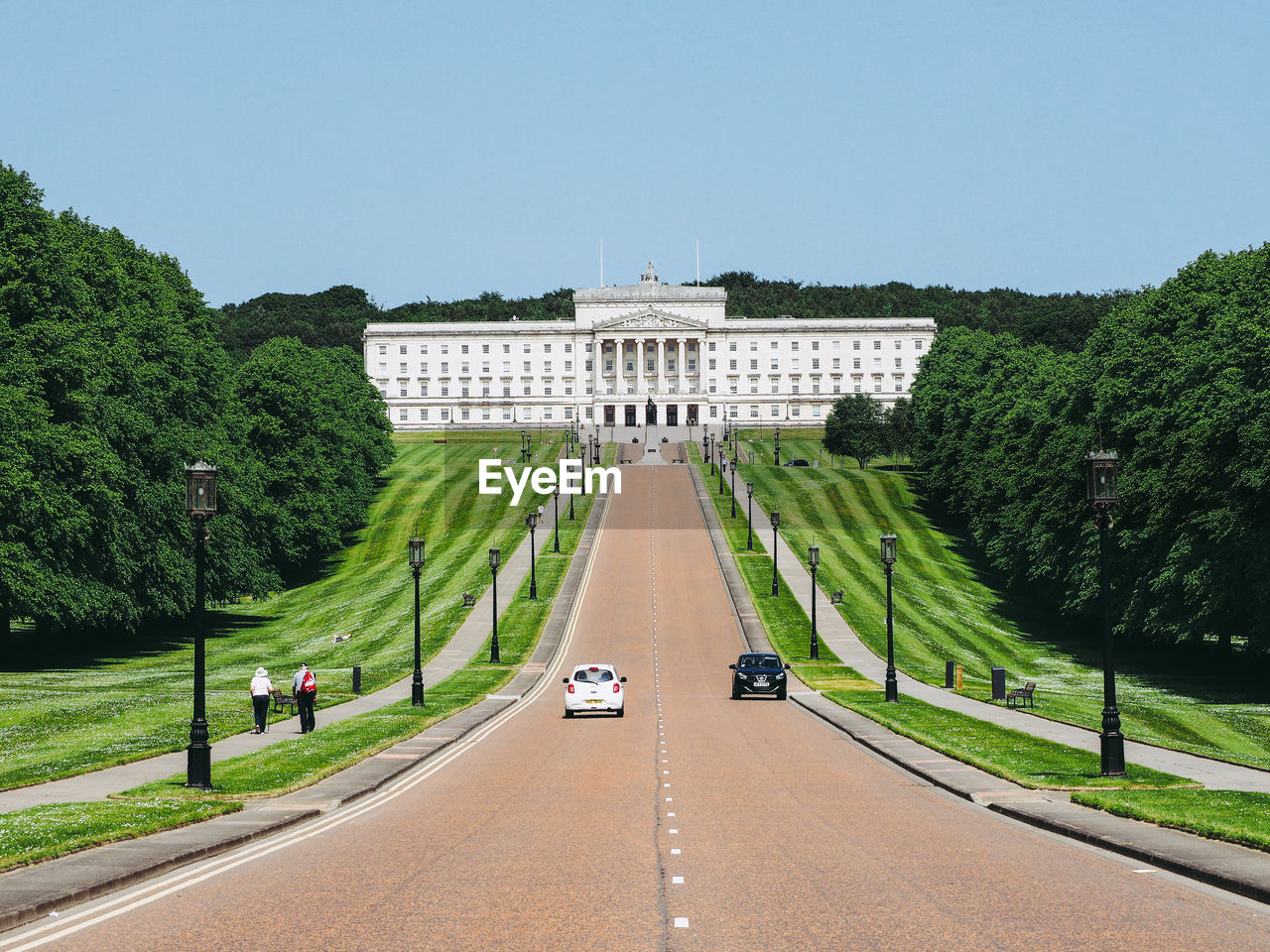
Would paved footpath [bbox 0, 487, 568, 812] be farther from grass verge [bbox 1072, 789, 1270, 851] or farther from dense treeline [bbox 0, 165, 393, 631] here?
grass verge [bbox 1072, 789, 1270, 851]

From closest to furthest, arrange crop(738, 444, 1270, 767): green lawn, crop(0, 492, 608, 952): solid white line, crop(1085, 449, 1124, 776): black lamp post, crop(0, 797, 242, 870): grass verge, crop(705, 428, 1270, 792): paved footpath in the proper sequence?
crop(0, 492, 608, 952): solid white line, crop(0, 797, 242, 870): grass verge, crop(1085, 449, 1124, 776): black lamp post, crop(705, 428, 1270, 792): paved footpath, crop(738, 444, 1270, 767): green lawn

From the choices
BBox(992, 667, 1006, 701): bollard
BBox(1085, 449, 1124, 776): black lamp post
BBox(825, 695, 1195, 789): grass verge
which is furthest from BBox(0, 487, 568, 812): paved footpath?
BBox(992, 667, 1006, 701): bollard

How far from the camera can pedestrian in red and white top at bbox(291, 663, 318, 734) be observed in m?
32.6

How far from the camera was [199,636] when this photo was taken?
24250mm

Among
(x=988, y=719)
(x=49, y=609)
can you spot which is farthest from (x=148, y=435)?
(x=988, y=719)

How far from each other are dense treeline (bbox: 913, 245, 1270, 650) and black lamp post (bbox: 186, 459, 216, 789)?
35.5 metres

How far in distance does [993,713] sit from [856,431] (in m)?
105

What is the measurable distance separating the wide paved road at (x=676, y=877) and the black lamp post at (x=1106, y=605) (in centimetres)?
354

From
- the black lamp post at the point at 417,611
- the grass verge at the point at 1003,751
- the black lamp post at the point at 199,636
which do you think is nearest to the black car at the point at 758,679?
the grass verge at the point at 1003,751

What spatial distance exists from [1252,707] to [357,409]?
85004mm

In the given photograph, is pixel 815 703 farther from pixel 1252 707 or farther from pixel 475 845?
pixel 475 845

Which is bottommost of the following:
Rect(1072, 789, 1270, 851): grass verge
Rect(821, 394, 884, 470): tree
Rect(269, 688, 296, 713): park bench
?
Rect(269, 688, 296, 713): park bench

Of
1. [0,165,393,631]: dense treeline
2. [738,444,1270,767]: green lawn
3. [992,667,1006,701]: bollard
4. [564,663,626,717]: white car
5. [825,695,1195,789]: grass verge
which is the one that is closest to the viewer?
[825,695,1195,789]: grass verge

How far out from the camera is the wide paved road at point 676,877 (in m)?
11.7
